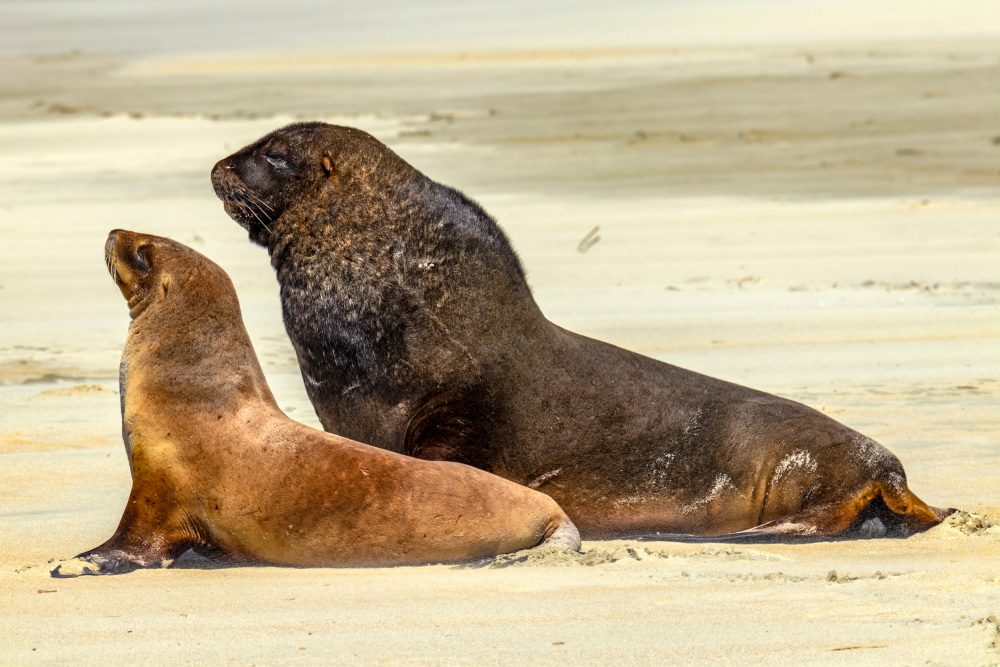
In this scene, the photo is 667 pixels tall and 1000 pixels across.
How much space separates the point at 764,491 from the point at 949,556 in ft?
2.58

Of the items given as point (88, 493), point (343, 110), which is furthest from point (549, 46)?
point (88, 493)

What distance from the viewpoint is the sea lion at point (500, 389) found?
610cm

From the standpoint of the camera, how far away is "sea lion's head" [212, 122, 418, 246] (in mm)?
6418

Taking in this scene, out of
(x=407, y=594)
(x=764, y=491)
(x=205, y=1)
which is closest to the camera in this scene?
(x=407, y=594)

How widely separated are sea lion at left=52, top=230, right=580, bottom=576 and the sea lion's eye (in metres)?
0.99

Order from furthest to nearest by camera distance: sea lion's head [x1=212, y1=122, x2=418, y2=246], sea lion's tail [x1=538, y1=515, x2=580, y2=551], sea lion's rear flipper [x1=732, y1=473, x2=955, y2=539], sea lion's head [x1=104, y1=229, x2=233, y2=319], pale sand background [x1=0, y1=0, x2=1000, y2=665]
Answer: sea lion's head [x1=212, y1=122, x2=418, y2=246] < sea lion's rear flipper [x1=732, y1=473, x2=955, y2=539] < sea lion's head [x1=104, y1=229, x2=233, y2=319] < sea lion's tail [x1=538, y1=515, x2=580, y2=551] < pale sand background [x1=0, y1=0, x2=1000, y2=665]

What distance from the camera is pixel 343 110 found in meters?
27.5

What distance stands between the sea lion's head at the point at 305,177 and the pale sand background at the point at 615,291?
121 cm

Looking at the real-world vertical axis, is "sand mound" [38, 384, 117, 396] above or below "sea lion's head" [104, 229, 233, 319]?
below

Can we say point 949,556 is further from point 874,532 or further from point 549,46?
point 549,46

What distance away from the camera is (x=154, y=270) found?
609cm

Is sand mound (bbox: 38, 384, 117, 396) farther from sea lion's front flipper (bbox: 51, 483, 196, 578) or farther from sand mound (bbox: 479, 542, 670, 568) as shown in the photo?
sand mound (bbox: 479, 542, 670, 568)

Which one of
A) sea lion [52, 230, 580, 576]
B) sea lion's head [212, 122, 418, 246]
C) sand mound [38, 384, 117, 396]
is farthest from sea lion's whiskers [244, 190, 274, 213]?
sand mound [38, 384, 117, 396]

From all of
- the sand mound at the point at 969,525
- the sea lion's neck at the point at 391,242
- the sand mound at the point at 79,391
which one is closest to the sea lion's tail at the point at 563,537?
the sea lion's neck at the point at 391,242
